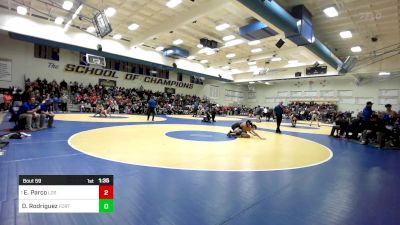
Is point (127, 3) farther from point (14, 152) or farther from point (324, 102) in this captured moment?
point (324, 102)

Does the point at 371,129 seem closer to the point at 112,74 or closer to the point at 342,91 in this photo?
the point at 342,91

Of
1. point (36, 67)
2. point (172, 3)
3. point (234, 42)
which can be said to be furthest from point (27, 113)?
point (36, 67)

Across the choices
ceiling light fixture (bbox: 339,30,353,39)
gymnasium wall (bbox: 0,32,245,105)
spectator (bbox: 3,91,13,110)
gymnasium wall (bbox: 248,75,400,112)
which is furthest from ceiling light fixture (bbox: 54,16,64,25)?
gymnasium wall (bbox: 248,75,400,112)

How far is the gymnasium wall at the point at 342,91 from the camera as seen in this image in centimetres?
2364

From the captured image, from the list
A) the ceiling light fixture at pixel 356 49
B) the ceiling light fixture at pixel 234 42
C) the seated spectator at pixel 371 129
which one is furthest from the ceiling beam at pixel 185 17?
the ceiling light fixture at pixel 356 49

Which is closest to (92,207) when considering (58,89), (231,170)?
(231,170)

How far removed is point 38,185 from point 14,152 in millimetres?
3399

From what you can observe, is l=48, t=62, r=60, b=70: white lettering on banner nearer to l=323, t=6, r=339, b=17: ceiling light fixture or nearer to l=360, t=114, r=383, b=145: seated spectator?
l=323, t=6, r=339, b=17: ceiling light fixture

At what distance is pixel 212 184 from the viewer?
340cm

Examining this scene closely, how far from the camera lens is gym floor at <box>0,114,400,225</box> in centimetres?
241

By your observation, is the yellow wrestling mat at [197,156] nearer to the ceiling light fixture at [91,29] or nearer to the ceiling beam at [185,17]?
the ceiling beam at [185,17]

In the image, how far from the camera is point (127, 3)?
12688mm

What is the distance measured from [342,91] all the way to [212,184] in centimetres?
3005

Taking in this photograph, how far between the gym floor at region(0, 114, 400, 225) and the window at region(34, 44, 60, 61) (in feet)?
57.8
